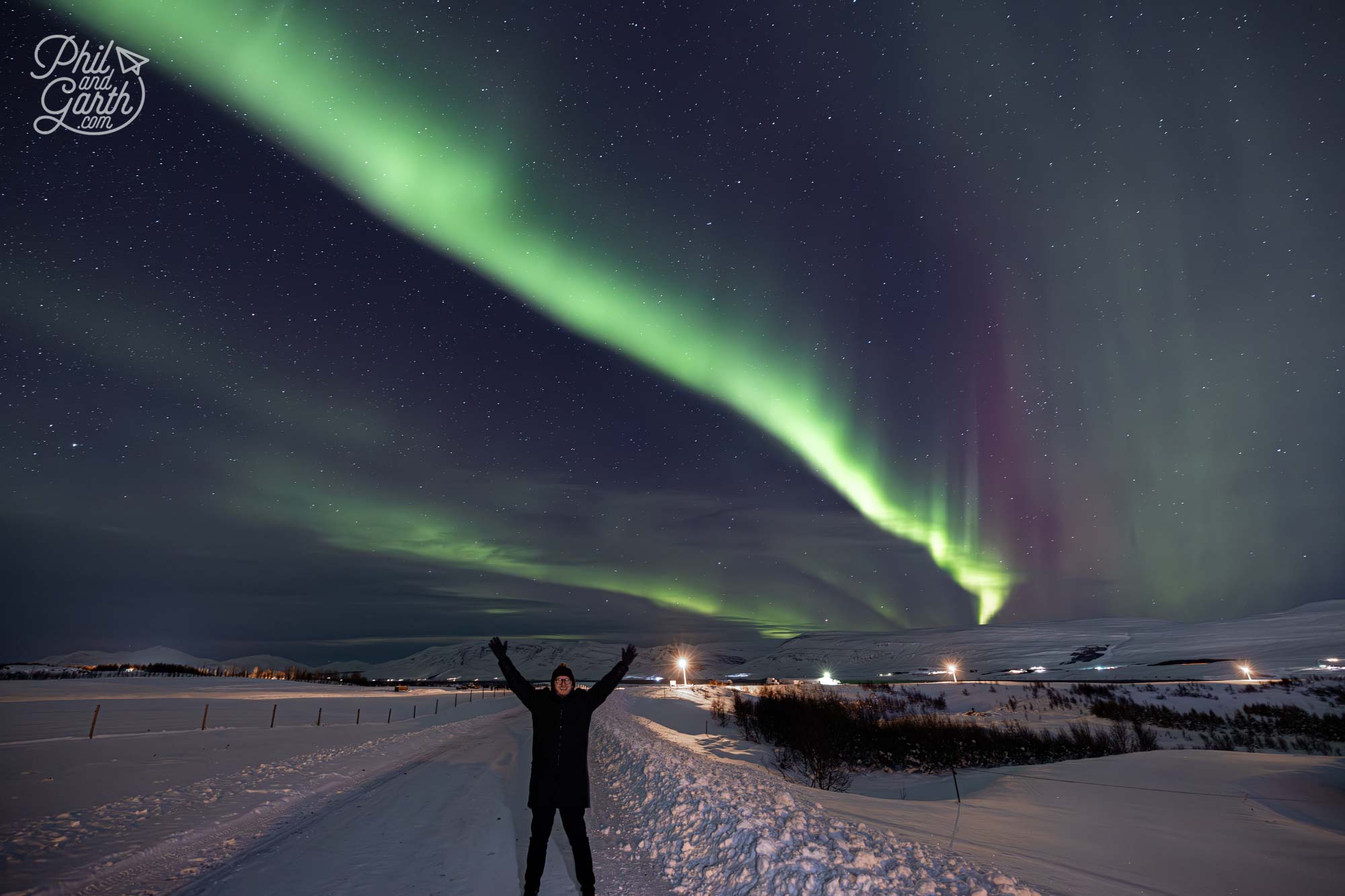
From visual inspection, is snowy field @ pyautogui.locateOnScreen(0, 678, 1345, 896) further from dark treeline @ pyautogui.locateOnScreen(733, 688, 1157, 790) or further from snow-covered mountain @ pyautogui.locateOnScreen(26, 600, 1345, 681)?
snow-covered mountain @ pyautogui.locateOnScreen(26, 600, 1345, 681)

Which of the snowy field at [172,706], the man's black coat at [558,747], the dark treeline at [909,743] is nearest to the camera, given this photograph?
the man's black coat at [558,747]

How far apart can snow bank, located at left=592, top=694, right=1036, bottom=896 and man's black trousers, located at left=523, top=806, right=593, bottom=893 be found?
4.39 feet

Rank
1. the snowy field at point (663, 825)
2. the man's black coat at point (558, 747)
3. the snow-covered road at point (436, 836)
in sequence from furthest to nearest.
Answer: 1. the snowy field at point (663, 825)
2. the snow-covered road at point (436, 836)
3. the man's black coat at point (558, 747)

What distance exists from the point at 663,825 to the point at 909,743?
12.8 metres

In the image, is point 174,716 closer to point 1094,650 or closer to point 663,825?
point 663,825

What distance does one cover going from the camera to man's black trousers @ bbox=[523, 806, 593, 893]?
5598mm

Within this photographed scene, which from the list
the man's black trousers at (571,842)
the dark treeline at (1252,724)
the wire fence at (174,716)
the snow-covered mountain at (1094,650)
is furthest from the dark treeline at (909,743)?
the snow-covered mountain at (1094,650)

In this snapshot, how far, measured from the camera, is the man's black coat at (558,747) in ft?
18.7

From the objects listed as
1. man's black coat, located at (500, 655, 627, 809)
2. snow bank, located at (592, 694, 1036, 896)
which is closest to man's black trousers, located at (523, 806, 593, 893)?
man's black coat, located at (500, 655, 627, 809)

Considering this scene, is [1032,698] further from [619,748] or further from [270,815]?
[270,815]

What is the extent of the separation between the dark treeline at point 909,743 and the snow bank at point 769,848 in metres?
7.48

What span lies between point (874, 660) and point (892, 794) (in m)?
147

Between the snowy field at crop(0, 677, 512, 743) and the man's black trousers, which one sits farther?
the snowy field at crop(0, 677, 512, 743)

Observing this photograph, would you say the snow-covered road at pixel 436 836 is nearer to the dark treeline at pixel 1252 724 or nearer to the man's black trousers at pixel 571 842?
the man's black trousers at pixel 571 842
